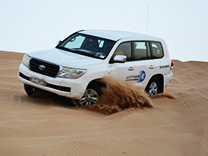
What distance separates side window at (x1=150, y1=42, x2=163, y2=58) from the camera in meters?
10.4

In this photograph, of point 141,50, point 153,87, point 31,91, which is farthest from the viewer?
point 153,87

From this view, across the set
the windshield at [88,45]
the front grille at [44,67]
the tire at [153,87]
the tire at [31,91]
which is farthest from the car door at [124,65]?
the tire at [31,91]

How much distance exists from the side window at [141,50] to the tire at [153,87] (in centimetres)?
61

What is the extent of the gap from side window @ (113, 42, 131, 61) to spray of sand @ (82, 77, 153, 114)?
0.62 meters

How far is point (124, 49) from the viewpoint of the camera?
9.43 m

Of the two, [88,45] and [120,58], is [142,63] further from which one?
[88,45]

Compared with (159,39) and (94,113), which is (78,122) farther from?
(159,39)

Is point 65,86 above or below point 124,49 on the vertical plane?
below

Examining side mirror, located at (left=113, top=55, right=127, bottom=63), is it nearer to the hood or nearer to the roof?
the hood

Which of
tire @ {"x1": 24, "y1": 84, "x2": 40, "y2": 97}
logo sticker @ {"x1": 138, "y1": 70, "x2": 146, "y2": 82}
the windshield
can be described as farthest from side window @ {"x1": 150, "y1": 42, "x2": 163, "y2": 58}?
tire @ {"x1": 24, "y1": 84, "x2": 40, "y2": 97}

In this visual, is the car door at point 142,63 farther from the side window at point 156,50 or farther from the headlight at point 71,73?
the headlight at point 71,73

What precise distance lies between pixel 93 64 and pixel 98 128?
5.33ft

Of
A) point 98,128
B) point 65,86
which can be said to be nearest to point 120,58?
point 65,86

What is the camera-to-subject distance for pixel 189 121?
27.9ft
